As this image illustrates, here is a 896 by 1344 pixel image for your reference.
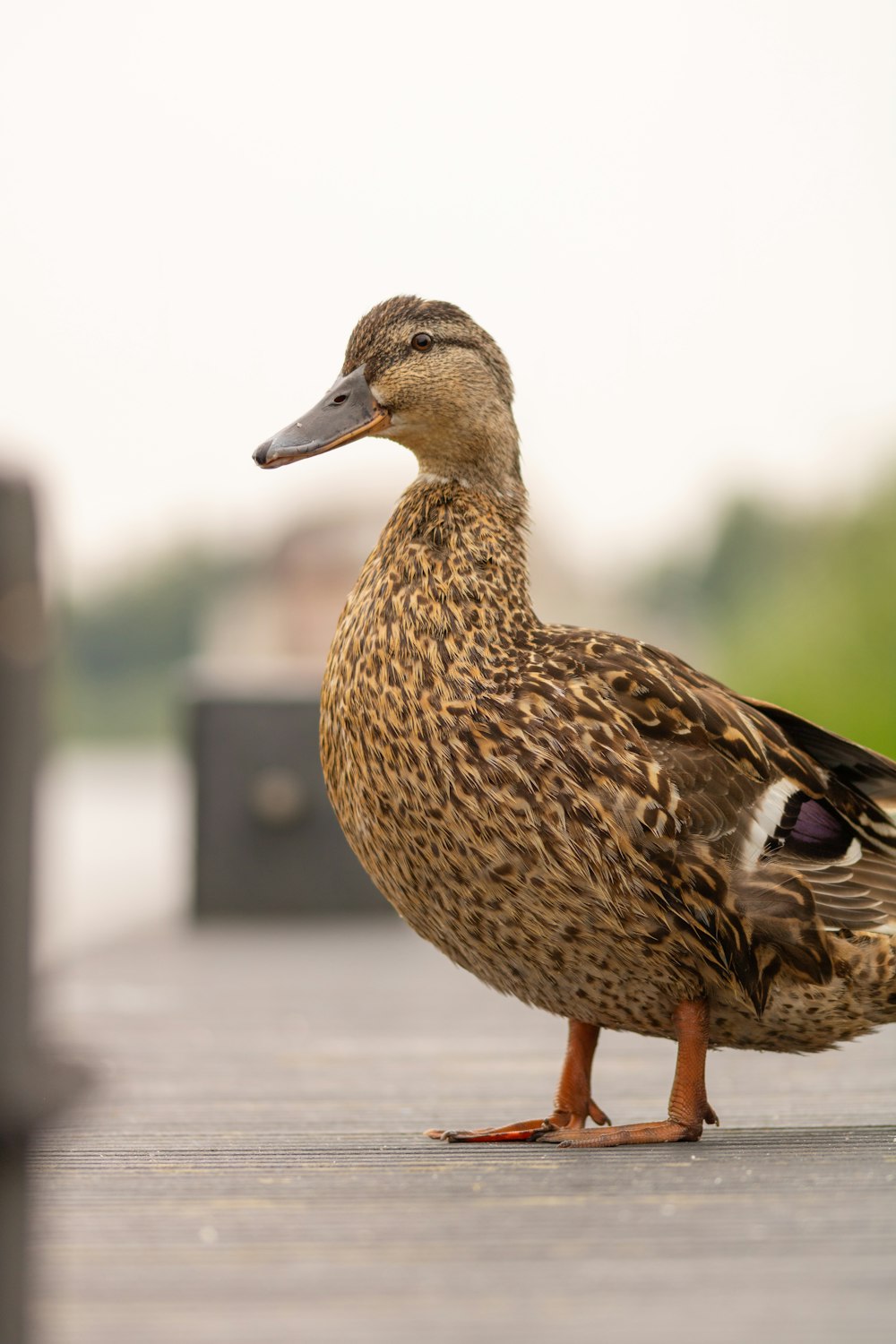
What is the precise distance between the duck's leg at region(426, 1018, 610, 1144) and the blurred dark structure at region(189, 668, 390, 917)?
5.21 m

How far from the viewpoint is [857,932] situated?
10.3 ft

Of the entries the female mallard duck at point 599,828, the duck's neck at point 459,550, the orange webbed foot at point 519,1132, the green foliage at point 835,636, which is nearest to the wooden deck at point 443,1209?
the orange webbed foot at point 519,1132

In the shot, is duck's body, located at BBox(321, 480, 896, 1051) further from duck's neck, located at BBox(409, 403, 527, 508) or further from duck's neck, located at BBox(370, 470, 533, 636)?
duck's neck, located at BBox(409, 403, 527, 508)

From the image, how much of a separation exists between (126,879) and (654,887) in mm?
9364

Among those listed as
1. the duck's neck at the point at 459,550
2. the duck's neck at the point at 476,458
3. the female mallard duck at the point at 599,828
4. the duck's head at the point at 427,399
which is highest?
the duck's head at the point at 427,399

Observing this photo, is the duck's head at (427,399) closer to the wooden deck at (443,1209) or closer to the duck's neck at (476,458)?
the duck's neck at (476,458)

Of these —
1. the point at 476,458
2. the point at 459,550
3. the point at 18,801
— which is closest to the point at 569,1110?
the point at 459,550

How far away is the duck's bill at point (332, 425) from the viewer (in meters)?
3.53

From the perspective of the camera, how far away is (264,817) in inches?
334

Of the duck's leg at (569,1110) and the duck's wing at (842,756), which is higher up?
A: the duck's wing at (842,756)

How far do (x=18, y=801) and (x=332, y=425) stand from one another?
200 cm

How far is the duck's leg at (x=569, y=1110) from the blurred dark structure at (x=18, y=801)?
4.80 feet

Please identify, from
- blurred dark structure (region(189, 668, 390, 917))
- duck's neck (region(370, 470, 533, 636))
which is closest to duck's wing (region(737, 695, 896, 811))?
duck's neck (region(370, 470, 533, 636))

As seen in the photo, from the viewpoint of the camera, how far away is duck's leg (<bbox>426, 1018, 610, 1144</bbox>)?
3.11 m
